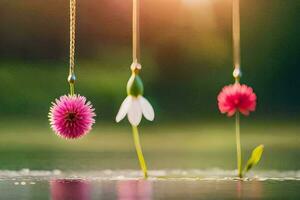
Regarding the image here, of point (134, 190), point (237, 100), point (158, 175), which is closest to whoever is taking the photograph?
point (134, 190)

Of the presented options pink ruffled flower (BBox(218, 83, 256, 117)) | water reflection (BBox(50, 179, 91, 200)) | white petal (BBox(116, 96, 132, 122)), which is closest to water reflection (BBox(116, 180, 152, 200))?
water reflection (BBox(50, 179, 91, 200))

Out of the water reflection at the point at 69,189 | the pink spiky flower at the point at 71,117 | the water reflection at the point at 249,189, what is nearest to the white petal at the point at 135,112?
the pink spiky flower at the point at 71,117

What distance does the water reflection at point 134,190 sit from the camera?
10.2 feet

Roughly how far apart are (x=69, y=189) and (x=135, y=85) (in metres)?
0.34

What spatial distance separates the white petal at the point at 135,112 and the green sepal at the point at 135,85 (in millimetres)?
19

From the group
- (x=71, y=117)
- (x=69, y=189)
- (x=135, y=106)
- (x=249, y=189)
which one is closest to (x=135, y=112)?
(x=135, y=106)

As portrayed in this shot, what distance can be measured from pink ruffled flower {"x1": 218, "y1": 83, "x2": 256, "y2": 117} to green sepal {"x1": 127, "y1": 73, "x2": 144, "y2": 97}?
0.25 metres

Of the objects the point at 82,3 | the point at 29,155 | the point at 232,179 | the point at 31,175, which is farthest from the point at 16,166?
the point at 82,3

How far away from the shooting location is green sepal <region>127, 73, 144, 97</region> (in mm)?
3288

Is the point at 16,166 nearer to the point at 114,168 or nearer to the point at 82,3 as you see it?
the point at 114,168

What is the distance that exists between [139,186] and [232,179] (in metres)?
0.31

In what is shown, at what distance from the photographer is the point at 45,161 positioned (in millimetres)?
4352

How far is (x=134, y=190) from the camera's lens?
3.26 metres

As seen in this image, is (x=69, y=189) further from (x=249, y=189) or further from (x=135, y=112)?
(x=249, y=189)
